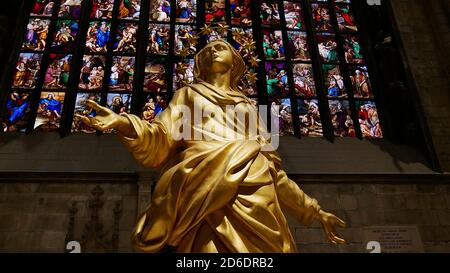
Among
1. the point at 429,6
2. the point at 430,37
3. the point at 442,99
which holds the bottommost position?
the point at 442,99

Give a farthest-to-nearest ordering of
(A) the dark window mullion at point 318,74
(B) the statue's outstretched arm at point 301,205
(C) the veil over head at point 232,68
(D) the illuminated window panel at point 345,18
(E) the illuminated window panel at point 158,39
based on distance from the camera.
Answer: (D) the illuminated window panel at point 345,18
(E) the illuminated window panel at point 158,39
(A) the dark window mullion at point 318,74
(C) the veil over head at point 232,68
(B) the statue's outstretched arm at point 301,205

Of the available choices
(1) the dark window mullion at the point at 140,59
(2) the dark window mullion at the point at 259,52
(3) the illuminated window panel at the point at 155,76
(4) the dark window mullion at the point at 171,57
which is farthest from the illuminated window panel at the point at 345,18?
(1) the dark window mullion at the point at 140,59

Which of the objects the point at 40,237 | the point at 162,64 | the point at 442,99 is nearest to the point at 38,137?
the point at 40,237

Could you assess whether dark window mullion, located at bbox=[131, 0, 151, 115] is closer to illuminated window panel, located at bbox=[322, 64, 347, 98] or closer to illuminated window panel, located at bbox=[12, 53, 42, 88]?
illuminated window panel, located at bbox=[12, 53, 42, 88]

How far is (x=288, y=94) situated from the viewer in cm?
795

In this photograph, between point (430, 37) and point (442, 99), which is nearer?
point (442, 99)

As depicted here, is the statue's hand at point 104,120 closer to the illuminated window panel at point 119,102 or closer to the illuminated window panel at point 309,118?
the illuminated window panel at point 119,102

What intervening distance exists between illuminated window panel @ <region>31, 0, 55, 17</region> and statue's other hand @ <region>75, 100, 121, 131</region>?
22.7 feet

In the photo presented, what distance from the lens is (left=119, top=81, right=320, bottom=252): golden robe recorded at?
7.14ft

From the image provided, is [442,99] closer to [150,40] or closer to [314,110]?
[314,110]

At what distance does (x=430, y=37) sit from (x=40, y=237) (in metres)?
7.37

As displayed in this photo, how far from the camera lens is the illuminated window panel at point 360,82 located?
27.0 feet

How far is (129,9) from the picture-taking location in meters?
8.52

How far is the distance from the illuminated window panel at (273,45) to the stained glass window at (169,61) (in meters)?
0.02
